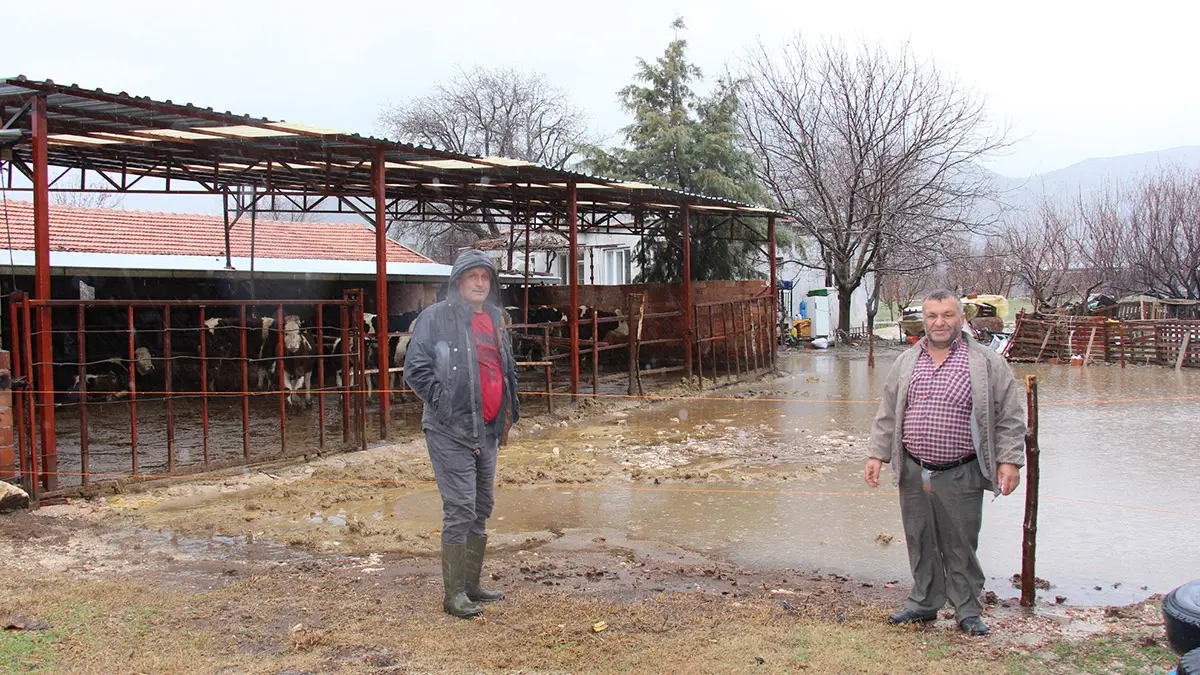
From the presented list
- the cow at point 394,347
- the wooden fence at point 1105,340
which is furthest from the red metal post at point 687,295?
the wooden fence at point 1105,340

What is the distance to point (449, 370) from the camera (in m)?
4.62

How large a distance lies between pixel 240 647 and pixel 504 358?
180 cm

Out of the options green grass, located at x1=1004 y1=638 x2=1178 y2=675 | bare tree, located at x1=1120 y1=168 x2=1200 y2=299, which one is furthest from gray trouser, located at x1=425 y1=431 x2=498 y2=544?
bare tree, located at x1=1120 y1=168 x2=1200 y2=299

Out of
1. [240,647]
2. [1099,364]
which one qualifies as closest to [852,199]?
[1099,364]

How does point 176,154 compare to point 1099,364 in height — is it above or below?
above

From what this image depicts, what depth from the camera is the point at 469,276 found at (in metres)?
4.73

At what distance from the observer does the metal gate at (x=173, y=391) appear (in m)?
7.47

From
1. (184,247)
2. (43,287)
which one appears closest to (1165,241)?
(184,247)

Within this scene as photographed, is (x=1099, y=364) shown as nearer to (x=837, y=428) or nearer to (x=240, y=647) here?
(x=837, y=428)

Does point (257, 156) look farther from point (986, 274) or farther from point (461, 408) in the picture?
point (986, 274)

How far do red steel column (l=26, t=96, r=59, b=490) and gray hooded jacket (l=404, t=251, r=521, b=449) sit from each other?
4.22m

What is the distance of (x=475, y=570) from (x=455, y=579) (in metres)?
0.20

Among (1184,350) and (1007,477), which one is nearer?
(1007,477)

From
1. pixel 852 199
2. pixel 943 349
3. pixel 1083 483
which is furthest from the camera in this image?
pixel 852 199
